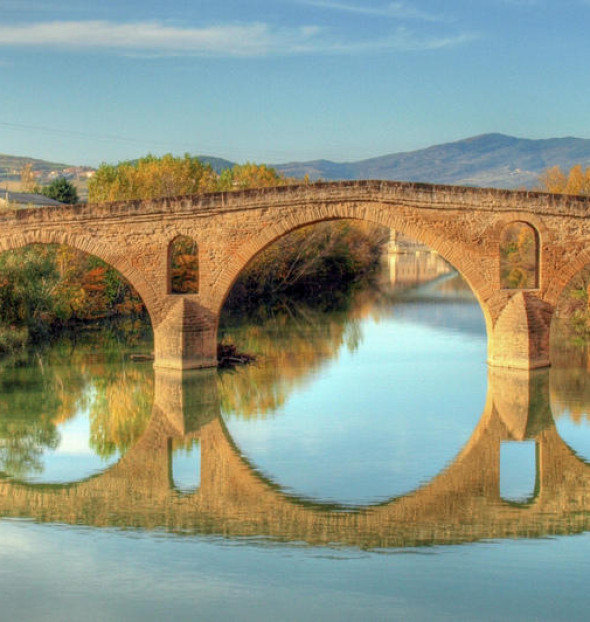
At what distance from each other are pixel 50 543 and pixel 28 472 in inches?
125

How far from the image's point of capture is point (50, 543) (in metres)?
9.50

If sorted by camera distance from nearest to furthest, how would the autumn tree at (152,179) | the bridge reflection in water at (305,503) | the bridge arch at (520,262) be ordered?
the bridge reflection in water at (305,503)
the autumn tree at (152,179)
the bridge arch at (520,262)

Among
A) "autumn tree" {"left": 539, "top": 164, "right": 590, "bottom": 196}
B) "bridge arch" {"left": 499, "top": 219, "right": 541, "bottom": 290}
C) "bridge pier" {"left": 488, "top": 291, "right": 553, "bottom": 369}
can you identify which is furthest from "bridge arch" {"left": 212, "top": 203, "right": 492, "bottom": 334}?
"autumn tree" {"left": 539, "top": 164, "right": 590, "bottom": 196}

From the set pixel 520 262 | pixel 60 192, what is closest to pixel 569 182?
pixel 520 262

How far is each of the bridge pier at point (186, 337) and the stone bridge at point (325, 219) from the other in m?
0.02

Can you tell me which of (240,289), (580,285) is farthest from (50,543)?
(240,289)

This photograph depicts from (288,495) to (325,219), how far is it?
824 centimetres

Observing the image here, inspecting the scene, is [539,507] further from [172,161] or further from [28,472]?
[172,161]

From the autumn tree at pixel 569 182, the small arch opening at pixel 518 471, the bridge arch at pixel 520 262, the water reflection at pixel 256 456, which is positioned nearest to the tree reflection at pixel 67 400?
the water reflection at pixel 256 456

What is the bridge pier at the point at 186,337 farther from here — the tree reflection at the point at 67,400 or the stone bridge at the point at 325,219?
the tree reflection at the point at 67,400

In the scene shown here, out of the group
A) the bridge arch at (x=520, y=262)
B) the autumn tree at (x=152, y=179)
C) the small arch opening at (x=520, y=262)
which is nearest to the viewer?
the autumn tree at (x=152, y=179)

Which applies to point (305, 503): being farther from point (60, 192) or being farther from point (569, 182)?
point (60, 192)

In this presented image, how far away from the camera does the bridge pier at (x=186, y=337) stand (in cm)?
1889

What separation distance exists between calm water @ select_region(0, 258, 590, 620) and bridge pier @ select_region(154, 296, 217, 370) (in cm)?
51
